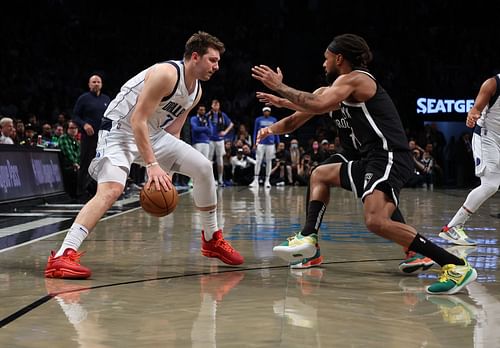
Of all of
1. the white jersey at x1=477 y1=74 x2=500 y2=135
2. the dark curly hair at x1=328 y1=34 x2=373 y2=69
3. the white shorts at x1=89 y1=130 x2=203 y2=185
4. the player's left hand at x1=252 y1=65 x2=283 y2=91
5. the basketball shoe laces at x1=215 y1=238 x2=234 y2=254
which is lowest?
the basketball shoe laces at x1=215 y1=238 x2=234 y2=254

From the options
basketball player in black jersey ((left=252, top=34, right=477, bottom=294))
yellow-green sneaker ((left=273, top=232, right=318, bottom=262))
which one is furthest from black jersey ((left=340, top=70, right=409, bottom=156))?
yellow-green sneaker ((left=273, top=232, right=318, bottom=262))

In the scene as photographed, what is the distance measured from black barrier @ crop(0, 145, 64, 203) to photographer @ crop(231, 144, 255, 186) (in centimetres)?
738

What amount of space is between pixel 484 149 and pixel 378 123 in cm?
246

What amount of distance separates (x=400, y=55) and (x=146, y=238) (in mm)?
19010

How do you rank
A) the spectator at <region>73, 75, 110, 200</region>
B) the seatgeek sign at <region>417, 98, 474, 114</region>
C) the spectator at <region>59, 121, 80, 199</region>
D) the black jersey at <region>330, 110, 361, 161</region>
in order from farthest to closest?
the seatgeek sign at <region>417, 98, 474, 114</region> → the spectator at <region>59, 121, 80, 199</region> → the spectator at <region>73, 75, 110, 200</region> → the black jersey at <region>330, 110, 361, 161</region>

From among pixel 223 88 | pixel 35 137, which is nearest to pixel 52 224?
pixel 35 137

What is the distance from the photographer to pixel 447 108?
22172mm

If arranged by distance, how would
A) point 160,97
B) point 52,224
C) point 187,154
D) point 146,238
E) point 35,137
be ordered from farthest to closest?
point 35,137 < point 52,224 < point 146,238 < point 187,154 < point 160,97

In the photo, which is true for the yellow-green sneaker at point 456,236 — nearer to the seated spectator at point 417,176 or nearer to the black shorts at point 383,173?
the black shorts at point 383,173

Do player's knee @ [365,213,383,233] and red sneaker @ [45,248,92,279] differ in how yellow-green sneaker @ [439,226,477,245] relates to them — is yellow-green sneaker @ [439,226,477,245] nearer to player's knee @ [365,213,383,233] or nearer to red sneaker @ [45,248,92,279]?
player's knee @ [365,213,383,233]

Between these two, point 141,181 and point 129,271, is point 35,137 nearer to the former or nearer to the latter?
point 141,181

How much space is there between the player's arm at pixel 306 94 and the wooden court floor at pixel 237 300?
38.6 inches

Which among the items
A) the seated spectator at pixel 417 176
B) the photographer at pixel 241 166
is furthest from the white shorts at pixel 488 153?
the seated spectator at pixel 417 176

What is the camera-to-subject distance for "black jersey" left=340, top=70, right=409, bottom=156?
4512 millimetres
